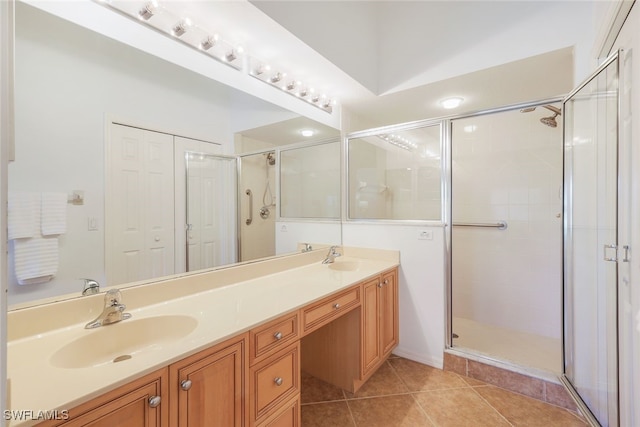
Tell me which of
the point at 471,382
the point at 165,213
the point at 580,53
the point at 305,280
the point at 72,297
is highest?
the point at 580,53

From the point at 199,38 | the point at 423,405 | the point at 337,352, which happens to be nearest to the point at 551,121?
the point at 423,405

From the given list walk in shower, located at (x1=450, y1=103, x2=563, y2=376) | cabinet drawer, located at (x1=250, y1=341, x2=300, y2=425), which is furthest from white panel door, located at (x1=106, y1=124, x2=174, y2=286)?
walk in shower, located at (x1=450, y1=103, x2=563, y2=376)

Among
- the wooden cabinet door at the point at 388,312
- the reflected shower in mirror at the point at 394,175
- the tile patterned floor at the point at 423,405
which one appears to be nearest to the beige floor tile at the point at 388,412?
the tile patterned floor at the point at 423,405

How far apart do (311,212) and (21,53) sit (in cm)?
185

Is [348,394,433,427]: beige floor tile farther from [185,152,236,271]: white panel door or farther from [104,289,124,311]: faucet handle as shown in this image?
[104,289,124,311]: faucet handle

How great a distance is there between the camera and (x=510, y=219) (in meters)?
2.71

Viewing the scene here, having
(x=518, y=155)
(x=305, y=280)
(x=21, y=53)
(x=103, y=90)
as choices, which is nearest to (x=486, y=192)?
(x=518, y=155)

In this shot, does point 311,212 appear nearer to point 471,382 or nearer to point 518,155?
point 471,382

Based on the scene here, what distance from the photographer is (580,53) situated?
167 centimetres

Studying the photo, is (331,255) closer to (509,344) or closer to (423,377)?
(423,377)

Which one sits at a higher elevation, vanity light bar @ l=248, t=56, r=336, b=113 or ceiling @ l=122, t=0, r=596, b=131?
ceiling @ l=122, t=0, r=596, b=131

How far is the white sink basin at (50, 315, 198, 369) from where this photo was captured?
0.91 m

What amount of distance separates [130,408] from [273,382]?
0.56 meters

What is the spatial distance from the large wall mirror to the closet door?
192 cm
